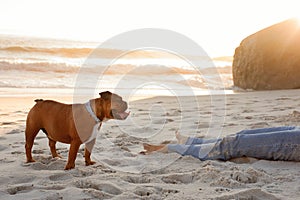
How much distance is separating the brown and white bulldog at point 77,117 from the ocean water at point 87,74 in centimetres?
356

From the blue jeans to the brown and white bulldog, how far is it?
2.87 ft

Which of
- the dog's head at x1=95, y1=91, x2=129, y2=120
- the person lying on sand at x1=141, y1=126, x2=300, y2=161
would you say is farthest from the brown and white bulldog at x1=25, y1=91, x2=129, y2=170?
the person lying on sand at x1=141, y1=126, x2=300, y2=161

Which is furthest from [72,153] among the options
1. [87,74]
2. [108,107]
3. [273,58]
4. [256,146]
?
[87,74]

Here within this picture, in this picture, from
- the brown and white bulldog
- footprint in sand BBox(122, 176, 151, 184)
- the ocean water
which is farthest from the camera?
the ocean water

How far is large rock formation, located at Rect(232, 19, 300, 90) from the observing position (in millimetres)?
9898

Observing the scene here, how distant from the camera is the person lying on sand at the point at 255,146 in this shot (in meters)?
3.37

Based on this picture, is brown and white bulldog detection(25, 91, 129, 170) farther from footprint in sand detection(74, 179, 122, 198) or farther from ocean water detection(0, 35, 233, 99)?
ocean water detection(0, 35, 233, 99)

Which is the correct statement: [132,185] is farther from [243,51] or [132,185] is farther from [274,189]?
Result: [243,51]

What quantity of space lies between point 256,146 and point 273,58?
7.15 m

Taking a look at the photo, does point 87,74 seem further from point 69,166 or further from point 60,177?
point 60,177

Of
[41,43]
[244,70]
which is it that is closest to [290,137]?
[244,70]

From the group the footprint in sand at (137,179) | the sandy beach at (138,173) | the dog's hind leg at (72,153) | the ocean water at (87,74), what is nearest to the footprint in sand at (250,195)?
the sandy beach at (138,173)

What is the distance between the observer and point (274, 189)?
2.76 m

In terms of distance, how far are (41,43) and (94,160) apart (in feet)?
77.9
